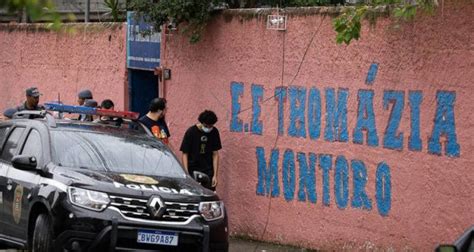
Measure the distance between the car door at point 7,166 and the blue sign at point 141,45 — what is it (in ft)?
14.8

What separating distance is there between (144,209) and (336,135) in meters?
3.41

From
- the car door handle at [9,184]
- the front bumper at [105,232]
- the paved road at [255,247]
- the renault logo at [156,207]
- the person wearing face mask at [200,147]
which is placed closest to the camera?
the front bumper at [105,232]

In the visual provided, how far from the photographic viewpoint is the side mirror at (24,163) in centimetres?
1075

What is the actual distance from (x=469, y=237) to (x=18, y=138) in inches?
274

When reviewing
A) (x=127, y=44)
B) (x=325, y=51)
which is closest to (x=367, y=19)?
(x=325, y=51)

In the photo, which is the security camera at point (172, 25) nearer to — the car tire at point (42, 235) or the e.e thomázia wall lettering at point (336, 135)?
the e.e thomázia wall lettering at point (336, 135)

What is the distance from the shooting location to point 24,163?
10.8 meters

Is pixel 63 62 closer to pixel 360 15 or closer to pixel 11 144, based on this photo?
pixel 11 144

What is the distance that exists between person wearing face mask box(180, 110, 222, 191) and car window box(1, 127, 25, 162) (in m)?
2.66

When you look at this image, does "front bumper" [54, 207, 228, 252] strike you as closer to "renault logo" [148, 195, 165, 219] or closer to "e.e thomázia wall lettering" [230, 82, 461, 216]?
"renault logo" [148, 195, 165, 219]

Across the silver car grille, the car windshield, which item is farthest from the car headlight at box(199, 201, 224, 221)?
the car windshield

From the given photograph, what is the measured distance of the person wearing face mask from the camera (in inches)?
549

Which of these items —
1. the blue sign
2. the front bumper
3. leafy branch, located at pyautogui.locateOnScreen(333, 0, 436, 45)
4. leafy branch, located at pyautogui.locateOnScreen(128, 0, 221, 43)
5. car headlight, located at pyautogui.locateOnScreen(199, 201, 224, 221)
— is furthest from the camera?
the blue sign

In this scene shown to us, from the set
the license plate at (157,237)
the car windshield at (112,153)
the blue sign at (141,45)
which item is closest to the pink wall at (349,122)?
the blue sign at (141,45)
